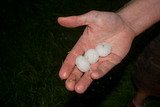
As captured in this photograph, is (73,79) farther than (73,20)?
No

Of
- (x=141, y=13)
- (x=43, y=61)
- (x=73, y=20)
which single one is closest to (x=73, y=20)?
(x=73, y=20)

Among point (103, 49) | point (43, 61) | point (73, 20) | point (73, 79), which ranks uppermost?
point (73, 20)

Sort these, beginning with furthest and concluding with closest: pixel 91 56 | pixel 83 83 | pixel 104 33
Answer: pixel 104 33
pixel 91 56
pixel 83 83

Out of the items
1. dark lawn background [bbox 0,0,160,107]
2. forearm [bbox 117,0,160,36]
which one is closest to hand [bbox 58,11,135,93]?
forearm [bbox 117,0,160,36]

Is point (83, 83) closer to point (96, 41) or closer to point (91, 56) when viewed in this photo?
point (91, 56)

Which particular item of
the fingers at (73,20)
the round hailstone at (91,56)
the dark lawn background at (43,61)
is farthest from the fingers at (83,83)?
the dark lawn background at (43,61)

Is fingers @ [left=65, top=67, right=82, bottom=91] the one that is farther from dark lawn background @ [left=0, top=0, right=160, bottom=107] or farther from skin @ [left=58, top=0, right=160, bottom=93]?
dark lawn background @ [left=0, top=0, right=160, bottom=107]

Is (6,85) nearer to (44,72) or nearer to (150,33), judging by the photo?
(44,72)
